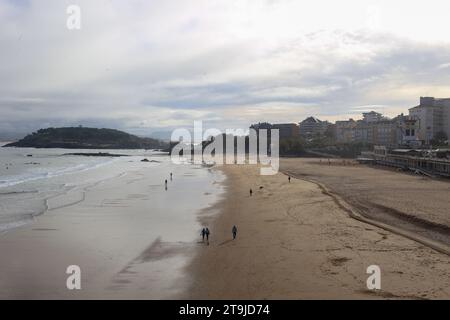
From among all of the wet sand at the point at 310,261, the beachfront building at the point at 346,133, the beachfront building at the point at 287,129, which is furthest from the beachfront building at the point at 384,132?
the wet sand at the point at 310,261

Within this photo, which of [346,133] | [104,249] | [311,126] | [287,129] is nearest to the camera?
[104,249]

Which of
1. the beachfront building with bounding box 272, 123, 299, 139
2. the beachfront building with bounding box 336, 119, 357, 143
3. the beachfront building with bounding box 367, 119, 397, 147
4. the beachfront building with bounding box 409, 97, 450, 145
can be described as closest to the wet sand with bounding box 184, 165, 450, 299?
the beachfront building with bounding box 367, 119, 397, 147

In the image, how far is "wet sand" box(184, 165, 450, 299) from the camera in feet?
40.1

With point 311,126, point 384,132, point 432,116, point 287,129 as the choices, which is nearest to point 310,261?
Result: point 384,132

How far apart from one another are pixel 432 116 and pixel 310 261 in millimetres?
107457

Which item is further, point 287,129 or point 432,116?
point 287,129

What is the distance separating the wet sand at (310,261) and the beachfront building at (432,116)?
94.3 meters

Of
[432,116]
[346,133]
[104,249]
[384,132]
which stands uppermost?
[432,116]

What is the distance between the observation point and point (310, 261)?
1520 cm

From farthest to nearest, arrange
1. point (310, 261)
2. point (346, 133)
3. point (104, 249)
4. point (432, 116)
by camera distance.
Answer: point (346, 133) → point (432, 116) → point (104, 249) → point (310, 261)

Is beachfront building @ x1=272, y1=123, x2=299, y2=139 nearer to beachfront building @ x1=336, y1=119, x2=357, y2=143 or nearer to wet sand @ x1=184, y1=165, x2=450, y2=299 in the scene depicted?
beachfront building @ x1=336, y1=119, x2=357, y2=143

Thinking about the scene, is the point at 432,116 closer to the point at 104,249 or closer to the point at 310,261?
the point at 310,261

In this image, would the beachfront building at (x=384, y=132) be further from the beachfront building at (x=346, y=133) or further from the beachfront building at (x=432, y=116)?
the beachfront building at (x=346, y=133)

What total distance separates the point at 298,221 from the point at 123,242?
28.3 feet
